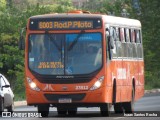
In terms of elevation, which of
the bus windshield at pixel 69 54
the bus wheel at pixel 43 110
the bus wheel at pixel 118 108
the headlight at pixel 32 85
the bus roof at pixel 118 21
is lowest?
the bus wheel at pixel 118 108

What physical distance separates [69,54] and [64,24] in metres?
0.95

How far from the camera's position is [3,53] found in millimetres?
57156

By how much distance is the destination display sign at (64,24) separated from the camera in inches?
941

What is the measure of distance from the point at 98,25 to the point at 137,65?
500cm

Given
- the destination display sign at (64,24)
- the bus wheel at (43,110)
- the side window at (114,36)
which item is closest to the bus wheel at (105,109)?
the bus wheel at (43,110)

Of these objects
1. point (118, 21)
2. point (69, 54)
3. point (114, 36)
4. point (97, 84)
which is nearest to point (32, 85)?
point (69, 54)

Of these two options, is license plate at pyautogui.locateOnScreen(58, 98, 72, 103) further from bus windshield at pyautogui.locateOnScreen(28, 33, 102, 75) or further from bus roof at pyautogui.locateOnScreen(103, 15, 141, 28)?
bus roof at pyautogui.locateOnScreen(103, 15, 141, 28)

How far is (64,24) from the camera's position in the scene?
24.0m

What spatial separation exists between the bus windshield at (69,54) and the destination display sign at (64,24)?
249 mm

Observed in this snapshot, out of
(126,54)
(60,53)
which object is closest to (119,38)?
(126,54)

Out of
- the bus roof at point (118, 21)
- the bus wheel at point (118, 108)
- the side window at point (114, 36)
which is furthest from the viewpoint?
the bus wheel at point (118, 108)

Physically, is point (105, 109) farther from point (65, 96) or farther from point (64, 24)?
point (64, 24)

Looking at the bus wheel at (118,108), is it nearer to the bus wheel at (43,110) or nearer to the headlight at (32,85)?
the bus wheel at (43,110)

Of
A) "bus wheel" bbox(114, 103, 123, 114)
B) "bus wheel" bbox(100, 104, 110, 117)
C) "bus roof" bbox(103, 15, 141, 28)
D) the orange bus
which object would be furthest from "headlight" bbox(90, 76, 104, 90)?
"bus wheel" bbox(114, 103, 123, 114)
